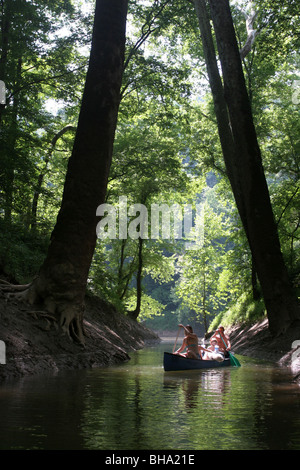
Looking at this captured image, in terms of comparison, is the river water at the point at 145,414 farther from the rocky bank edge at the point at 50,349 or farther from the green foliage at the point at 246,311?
the green foliage at the point at 246,311

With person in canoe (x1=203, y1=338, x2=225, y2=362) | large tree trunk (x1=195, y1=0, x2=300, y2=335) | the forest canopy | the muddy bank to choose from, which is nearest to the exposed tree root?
the muddy bank

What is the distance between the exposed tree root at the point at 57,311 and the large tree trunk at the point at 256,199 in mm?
5706

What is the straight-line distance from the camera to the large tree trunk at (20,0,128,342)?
404 inches

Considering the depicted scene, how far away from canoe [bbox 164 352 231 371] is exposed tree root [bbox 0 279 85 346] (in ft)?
6.61

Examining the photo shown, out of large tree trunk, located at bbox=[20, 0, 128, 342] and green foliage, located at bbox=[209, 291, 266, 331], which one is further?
green foliage, located at bbox=[209, 291, 266, 331]

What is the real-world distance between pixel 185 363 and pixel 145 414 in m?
6.47

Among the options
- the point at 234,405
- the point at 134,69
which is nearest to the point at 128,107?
the point at 134,69

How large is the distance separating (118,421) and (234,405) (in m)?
1.84

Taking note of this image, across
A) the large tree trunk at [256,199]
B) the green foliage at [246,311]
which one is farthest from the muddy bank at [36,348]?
the green foliage at [246,311]

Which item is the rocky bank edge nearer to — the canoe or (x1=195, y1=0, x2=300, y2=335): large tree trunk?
(x1=195, y1=0, x2=300, y2=335): large tree trunk

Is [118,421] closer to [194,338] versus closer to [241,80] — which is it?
[194,338]

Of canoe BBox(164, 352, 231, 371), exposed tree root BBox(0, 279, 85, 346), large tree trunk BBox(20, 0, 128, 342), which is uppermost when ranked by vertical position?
large tree trunk BBox(20, 0, 128, 342)

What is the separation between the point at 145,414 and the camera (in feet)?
16.6
